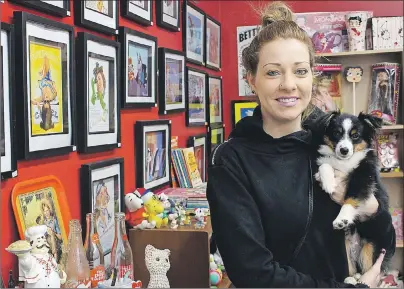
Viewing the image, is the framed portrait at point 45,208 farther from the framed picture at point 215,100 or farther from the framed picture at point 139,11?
the framed picture at point 215,100

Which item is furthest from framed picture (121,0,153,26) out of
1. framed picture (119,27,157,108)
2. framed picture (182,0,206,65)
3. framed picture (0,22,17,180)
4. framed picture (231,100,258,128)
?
framed picture (231,100,258,128)

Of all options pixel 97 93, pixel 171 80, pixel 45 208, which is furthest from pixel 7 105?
pixel 171 80

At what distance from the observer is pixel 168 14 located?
3.05 meters

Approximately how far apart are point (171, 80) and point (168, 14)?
1.30 feet

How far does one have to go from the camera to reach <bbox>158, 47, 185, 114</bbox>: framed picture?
9.50 feet

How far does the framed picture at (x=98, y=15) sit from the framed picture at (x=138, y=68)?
10cm

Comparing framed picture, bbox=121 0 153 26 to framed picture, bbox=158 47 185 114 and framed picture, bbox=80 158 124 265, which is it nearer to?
framed picture, bbox=158 47 185 114

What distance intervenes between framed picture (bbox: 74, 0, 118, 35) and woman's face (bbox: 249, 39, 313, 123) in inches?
39.1

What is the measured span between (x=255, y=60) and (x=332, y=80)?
9.30 ft

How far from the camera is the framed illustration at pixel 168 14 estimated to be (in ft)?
9.54

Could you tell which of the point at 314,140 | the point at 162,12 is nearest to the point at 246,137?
the point at 314,140

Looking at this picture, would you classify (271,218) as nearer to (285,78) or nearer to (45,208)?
(285,78)

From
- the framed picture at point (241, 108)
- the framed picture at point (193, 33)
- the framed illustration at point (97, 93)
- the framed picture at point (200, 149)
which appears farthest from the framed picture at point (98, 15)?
the framed picture at point (241, 108)

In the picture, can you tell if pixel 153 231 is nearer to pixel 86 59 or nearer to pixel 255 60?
pixel 86 59
